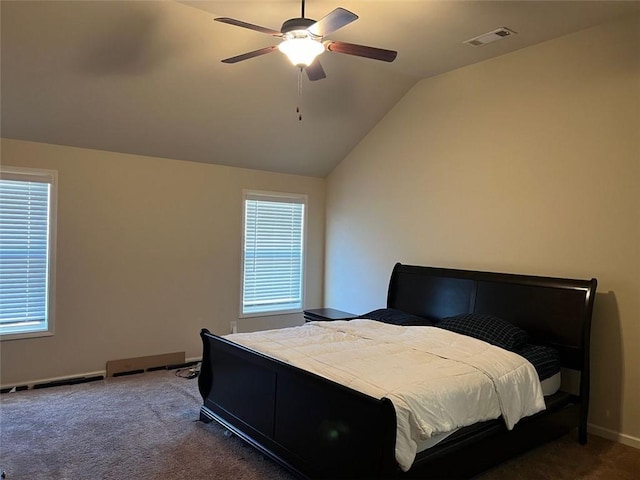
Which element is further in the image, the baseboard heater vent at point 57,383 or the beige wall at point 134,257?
the beige wall at point 134,257

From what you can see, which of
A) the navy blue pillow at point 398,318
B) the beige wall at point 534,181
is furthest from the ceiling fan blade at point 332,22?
the navy blue pillow at point 398,318

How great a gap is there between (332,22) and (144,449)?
2.96 meters

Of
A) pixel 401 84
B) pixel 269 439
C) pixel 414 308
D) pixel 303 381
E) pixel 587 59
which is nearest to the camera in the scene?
pixel 303 381

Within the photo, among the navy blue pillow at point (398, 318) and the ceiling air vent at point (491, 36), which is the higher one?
the ceiling air vent at point (491, 36)

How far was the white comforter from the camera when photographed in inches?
98.6

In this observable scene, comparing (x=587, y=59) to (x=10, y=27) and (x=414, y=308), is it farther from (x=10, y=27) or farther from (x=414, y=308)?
(x=10, y=27)

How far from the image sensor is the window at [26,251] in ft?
14.0

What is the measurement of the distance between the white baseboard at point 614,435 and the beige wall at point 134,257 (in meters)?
3.64

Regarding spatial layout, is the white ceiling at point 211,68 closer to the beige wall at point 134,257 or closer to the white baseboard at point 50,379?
the beige wall at point 134,257

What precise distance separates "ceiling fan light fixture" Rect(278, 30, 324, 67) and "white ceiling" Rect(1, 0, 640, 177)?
75 cm

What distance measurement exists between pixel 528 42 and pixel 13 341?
5.31 m

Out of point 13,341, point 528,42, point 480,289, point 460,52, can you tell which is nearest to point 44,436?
point 13,341

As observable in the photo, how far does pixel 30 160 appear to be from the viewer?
4320 millimetres

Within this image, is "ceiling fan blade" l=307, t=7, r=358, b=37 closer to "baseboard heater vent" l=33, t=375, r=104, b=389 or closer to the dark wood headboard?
the dark wood headboard
